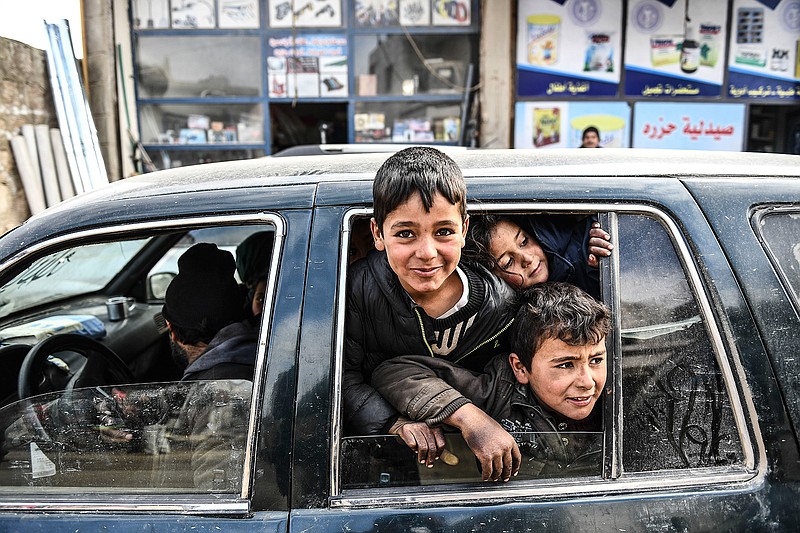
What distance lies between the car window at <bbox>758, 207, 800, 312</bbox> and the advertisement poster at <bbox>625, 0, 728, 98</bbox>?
707 centimetres

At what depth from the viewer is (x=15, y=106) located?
6637mm

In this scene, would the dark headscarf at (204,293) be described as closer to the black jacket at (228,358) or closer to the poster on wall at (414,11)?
the black jacket at (228,358)

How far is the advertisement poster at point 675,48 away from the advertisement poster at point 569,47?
21 cm

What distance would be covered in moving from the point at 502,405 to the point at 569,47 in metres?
7.26

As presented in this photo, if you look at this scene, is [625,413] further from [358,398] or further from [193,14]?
[193,14]

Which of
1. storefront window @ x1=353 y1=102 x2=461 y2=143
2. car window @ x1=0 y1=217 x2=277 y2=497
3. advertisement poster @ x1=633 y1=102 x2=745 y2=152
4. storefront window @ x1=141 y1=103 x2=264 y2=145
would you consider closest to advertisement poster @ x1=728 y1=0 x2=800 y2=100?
advertisement poster @ x1=633 y1=102 x2=745 y2=152

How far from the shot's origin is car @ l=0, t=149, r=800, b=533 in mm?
1364

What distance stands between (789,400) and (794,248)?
0.36 metres

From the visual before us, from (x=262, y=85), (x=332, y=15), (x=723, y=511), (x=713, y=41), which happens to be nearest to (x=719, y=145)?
(x=713, y=41)

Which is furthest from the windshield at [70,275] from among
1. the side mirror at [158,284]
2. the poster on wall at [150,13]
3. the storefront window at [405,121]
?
the poster on wall at [150,13]

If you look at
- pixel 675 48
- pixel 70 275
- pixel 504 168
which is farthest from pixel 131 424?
pixel 675 48

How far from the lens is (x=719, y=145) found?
815 centimetres

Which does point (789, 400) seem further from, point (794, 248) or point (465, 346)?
point (465, 346)

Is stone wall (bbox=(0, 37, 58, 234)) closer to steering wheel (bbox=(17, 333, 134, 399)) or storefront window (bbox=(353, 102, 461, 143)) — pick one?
storefront window (bbox=(353, 102, 461, 143))
